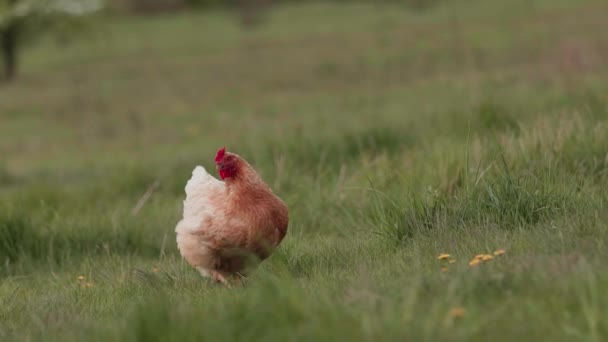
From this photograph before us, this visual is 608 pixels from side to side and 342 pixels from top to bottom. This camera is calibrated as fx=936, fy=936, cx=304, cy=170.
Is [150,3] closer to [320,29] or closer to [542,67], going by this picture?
[320,29]

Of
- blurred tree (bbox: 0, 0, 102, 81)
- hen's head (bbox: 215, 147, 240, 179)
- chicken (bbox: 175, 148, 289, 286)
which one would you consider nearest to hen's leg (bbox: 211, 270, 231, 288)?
chicken (bbox: 175, 148, 289, 286)

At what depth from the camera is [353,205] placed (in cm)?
741

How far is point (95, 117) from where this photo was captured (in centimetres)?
2173

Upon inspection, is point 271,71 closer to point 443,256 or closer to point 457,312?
point 443,256

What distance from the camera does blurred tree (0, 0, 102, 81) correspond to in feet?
103

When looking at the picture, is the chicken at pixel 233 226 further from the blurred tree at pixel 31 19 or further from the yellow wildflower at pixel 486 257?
the blurred tree at pixel 31 19

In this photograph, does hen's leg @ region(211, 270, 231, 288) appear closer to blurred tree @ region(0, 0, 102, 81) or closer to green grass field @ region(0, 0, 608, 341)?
green grass field @ region(0, 0, 608, 341)

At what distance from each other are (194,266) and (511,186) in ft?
6.80

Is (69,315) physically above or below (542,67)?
above

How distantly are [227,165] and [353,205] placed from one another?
5.97ft

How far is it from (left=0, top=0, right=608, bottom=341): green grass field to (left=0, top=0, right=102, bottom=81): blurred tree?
9.34m

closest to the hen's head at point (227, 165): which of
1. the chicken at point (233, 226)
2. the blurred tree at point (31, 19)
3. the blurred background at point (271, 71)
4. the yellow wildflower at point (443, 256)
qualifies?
the chicken at point (233, 226)

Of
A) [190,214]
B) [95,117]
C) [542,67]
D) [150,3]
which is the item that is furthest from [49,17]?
[190,214]

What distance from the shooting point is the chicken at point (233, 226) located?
5.58m
